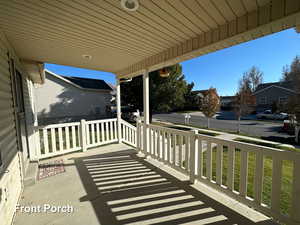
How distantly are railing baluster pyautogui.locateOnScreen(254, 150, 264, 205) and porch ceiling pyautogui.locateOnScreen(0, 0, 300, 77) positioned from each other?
4.73 feet

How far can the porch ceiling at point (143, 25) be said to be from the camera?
1.48m

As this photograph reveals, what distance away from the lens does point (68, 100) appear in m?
12.5

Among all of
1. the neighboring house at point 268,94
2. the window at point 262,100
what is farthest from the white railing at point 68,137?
the window at point 262,100

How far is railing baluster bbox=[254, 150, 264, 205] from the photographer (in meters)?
1.62

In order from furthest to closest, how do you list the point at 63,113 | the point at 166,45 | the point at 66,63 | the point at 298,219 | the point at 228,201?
1. the point at 63,113
2. the point at 66,63
3. the point at 166,45
4. the point at 228,201
5. the point at 298,219

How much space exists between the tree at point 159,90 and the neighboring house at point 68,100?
109 inches

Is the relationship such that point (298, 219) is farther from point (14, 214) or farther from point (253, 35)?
point (14, 214)

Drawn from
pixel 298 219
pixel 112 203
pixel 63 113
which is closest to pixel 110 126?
pixel 112 203

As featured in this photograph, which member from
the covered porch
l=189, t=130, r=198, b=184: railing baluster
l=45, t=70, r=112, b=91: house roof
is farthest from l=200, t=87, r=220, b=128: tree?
l=189, t=130, r=198, b=184: railing baluster

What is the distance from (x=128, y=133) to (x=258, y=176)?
3.89 metres

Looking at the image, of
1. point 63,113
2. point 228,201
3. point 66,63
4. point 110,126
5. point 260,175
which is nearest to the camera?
point 260,175

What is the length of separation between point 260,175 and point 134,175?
199cm

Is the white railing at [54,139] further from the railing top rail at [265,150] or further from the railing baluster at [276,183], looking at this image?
the railing baluster at [276,183]

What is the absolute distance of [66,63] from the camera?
11.9 feet
